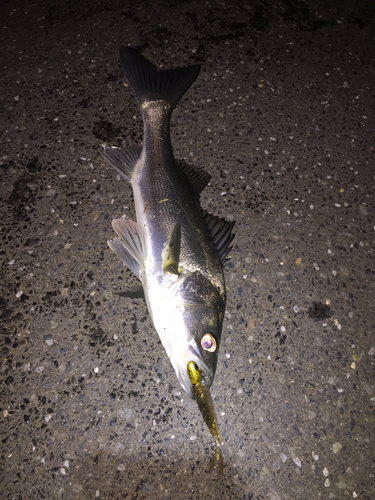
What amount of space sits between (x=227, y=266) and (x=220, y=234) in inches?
15.2

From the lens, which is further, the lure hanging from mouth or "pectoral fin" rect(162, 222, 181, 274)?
"pectoral fin" rect(162, 222, 181, 274)

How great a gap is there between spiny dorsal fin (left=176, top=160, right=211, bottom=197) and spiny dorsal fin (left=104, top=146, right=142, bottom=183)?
0.34m

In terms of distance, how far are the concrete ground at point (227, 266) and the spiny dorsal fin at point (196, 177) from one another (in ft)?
0.71

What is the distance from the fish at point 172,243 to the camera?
77.7 inches

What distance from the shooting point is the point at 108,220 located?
2.71 meters

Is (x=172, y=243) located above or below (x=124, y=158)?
below

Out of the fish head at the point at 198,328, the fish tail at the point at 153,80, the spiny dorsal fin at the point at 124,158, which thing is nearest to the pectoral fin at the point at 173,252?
the fish head at the point at 198,328

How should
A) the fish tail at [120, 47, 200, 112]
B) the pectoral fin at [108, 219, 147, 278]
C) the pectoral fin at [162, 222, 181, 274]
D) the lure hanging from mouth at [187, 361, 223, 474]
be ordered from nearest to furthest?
the lure hanging from mouth at [187, 361, 223, 474] < the pectoral fin at [162, 222, 181, 274] < the pectoral fin at [108, 219, 147, 278] < the fish tail at [120, 47, 200, 112]

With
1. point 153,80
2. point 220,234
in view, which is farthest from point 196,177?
point 153,80

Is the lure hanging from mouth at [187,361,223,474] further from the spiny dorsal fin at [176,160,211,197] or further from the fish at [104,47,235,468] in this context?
the spiny dorsal fin at [176,160,211,197]

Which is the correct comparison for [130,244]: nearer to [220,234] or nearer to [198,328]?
[220,234]

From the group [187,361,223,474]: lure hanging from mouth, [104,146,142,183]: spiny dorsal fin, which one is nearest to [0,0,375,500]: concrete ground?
[104,146,142,183]: spiny dorsal fin

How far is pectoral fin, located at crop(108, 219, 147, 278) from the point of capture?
7.56 feet

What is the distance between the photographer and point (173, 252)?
212cm
